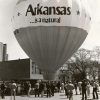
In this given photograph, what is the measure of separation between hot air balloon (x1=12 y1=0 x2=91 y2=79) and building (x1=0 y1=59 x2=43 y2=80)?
30279 millimetres

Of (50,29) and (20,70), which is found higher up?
(50,29)

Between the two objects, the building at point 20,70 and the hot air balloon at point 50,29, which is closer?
the hot air balloon at point 50,29

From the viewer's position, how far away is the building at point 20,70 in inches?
2559

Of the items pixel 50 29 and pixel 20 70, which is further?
pixel 20 70

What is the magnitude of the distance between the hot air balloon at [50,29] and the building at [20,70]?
99.3ft

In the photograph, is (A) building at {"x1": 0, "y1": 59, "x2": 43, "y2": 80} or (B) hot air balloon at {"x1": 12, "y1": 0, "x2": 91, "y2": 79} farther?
(A) building at {"x1": 0, "y1": 59, "x2": 43, "y2": 80}

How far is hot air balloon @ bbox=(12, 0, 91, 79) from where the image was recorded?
33062 mm

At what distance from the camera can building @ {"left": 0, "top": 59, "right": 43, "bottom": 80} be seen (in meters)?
65.0

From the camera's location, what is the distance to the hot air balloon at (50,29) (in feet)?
108

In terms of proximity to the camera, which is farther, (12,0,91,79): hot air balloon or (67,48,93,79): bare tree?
(67,48,93,79): bare tree

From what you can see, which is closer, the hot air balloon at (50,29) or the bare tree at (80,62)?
the hot air balloon at (50,29)

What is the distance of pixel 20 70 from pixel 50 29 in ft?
118

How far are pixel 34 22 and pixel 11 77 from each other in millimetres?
41564

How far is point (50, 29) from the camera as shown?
33.3 meters
